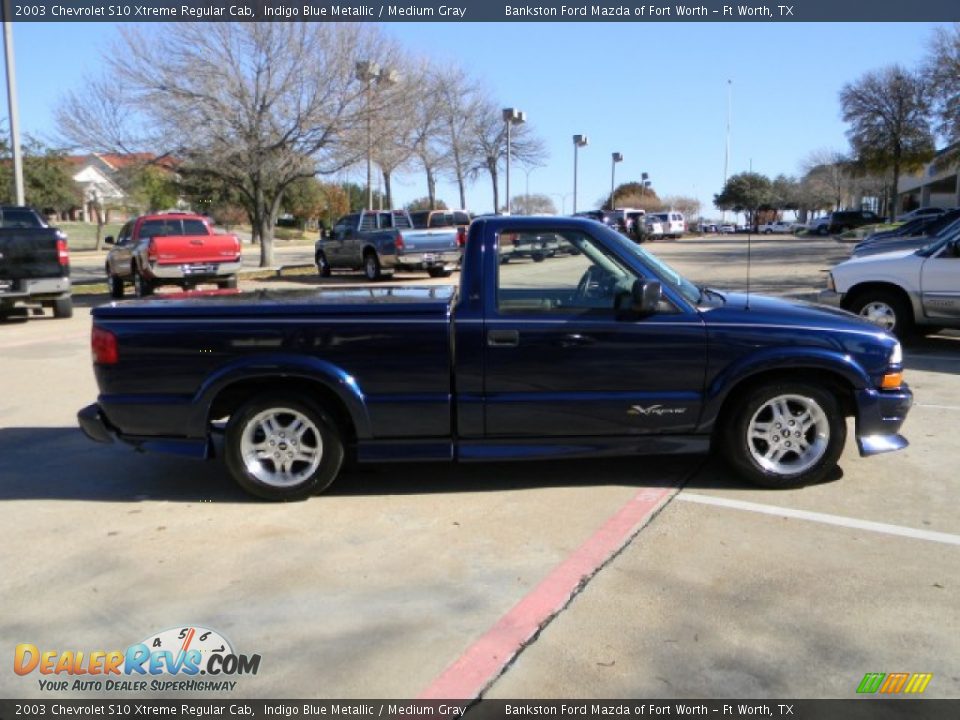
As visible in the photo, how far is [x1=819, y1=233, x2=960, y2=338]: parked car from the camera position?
971cm

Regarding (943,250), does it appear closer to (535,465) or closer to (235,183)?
(535,465)

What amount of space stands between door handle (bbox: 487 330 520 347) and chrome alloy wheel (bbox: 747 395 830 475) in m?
1.59

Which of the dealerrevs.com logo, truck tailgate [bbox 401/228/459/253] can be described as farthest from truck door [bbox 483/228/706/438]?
truck tailgate [bbox 401/228/459/253]

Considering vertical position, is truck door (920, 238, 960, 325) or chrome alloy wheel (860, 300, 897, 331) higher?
truck door (920, 238, 960, 325)

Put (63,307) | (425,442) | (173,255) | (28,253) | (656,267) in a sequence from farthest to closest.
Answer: (173,255)
(63,307)
(28,253)
(656,267)
(425,442)

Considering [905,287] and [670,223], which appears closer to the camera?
[905,287]

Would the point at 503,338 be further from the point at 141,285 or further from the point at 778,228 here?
the point at 778,228

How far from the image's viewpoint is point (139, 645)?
3475mm

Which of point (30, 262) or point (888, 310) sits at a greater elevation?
point (30, 262)

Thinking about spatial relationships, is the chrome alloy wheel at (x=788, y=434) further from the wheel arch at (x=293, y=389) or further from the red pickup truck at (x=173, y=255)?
the red pickup truck at (x=173, y=255)

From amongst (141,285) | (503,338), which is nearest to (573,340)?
(503,338)

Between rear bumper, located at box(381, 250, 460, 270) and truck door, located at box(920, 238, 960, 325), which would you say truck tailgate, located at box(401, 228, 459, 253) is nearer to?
rear bumper, located at box(381, 250, 460, 270)

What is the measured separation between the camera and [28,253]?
13445 mm

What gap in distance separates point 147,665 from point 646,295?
3.26 m
